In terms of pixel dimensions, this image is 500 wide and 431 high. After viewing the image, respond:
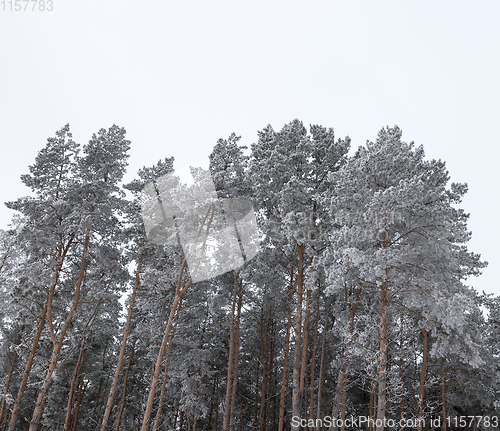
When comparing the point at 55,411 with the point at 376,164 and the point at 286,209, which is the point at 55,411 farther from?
the point at 376,164

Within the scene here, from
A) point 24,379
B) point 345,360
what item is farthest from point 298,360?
point 24,379

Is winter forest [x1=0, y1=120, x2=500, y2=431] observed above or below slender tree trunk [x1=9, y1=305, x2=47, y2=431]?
above

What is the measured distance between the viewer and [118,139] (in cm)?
1703

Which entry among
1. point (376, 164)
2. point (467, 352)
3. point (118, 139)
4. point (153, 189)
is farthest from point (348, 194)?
point (118, 139)

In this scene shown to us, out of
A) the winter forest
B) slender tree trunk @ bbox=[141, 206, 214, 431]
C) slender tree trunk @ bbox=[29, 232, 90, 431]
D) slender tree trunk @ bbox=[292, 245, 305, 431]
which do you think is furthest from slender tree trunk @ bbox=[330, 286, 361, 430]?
slender tree trunk @ bbox=[29, 232, 90, 431]

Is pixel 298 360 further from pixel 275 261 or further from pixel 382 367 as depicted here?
pixel 275 261

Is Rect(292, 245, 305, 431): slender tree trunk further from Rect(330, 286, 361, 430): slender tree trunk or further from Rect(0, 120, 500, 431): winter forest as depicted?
Rect(330, 286, 361, 430): slender tree trunk

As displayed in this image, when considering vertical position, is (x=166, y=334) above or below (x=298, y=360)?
above

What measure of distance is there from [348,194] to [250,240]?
530 cm

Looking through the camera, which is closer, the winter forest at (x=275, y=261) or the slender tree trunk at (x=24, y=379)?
the winter forest at (x=275, y=261)

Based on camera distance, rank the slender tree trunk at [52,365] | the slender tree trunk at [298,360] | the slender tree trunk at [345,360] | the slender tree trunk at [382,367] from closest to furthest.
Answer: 1. the slender tree trunk at [382,367]
2. the slender tree trunk at [52,365]
3. the slender tree trunk at [345,360]
4. the slender tree trunk at [298,360]

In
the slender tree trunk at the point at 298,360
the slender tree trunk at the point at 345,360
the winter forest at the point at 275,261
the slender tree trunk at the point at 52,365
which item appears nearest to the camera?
the winter forest at the point at 275,261

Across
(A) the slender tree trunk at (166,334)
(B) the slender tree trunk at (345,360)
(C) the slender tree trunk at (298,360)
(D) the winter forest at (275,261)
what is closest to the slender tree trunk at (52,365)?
(D) the winter forest at (275,261)

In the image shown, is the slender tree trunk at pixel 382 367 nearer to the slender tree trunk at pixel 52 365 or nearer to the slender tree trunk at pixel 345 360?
the slender tree trunk at pixel 345 360
